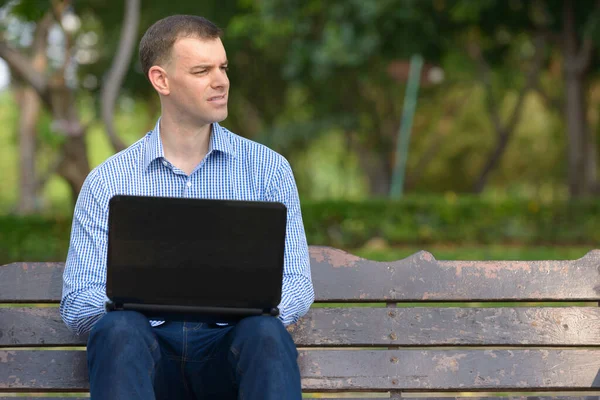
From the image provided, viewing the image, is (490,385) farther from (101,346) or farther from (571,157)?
(571,157)

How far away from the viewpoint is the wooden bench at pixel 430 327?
3.69 m

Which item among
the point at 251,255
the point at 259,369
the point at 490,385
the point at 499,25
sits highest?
the point at 499,25

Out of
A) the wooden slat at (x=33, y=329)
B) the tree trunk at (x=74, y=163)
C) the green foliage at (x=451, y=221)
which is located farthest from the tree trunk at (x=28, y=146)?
the wooden slat at (x=33, y=329)

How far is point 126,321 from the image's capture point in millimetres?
3025

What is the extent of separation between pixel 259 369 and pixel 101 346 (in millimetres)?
488

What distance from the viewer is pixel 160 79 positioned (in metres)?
3.59

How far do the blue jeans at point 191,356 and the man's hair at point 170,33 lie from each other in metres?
0.99

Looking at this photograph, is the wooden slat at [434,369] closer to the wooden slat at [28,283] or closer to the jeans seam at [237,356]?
the jeans seam at [237,356]

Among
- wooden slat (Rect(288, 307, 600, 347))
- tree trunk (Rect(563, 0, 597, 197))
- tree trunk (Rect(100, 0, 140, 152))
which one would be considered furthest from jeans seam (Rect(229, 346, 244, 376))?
tree trunk (Rect(563, 0, 597, 197))

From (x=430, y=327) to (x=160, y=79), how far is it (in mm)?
1370

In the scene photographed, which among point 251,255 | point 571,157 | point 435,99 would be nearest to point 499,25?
point 571,157

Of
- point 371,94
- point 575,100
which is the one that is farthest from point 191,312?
point 371,94

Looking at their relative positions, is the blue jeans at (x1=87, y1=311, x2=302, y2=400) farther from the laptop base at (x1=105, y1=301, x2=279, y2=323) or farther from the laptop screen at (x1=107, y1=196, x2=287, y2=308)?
the laptop screen at (x1=107, y1=196, x2=287, y2=308)

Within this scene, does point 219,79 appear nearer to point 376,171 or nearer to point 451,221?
point 451,221
